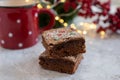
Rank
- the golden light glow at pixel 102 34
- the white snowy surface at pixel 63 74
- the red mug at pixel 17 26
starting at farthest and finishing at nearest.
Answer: the golden light glow at pixel 102 34
the red mug at pixel 17 26
the white snowy surface at pixel 63 74

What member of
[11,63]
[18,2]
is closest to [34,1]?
[18,2]

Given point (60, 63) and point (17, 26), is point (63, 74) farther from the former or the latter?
point (17, 26)

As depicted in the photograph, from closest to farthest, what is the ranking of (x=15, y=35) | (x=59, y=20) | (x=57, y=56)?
(x=57, y=56) → (x=15, y=35) → (x=59, y=20)

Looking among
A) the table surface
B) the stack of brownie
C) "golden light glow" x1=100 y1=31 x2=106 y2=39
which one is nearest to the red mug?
the table surface

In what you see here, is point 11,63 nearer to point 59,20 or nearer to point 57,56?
point 57,56

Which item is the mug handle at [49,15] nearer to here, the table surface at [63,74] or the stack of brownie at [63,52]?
the table surface at [63,74]

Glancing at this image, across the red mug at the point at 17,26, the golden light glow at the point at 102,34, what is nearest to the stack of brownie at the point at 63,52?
the red mug at the point at 17,26

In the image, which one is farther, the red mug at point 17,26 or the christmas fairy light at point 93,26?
the christmas fairy light at point 93,26
